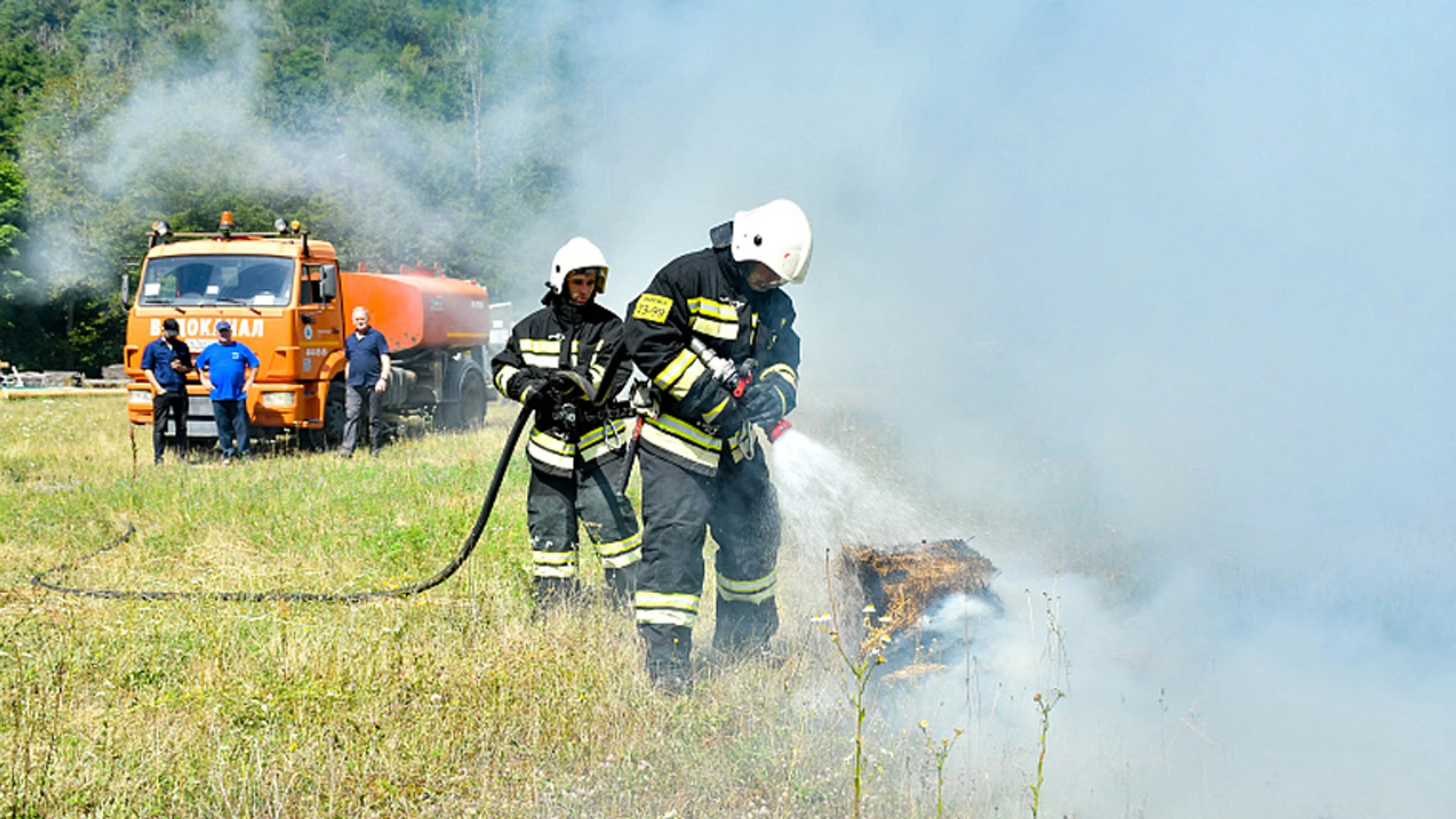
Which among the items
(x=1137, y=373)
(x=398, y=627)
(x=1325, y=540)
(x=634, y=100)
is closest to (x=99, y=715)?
(x=398, y=627)

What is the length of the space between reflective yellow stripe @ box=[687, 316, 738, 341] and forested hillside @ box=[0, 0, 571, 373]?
A: 59.5 ft

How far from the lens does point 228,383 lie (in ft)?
34.4

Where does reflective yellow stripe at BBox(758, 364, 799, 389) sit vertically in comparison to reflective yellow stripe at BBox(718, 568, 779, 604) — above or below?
above

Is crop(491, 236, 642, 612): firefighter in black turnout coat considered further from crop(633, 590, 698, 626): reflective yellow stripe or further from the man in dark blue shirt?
the man in dark blue shirt

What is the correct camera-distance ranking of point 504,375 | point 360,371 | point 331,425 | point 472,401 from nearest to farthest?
point 504,375 → point 360,371 → point 331,425 → point 472,401

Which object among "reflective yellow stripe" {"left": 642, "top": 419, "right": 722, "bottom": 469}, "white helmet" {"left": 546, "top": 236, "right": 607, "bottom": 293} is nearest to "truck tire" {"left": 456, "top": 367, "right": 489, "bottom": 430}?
"white helmet" {"left": 546, "top": 236, "right": 607, "bottom": 293}

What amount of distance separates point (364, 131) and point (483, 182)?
11.3 ft

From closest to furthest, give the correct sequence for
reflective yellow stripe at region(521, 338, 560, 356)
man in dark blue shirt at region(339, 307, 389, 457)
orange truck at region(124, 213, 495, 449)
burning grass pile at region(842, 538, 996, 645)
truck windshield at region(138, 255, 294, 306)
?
1. burning grass pile at region(842, 538, 996, 645)
2. reflective yellow stripe at region(521, 338, 560, 356)
3. orange truck at region(124, 213, 495, 449)
4. truck windshield at region(138, 255, 294, 306)
5. man in dark blue shirt at region(339, 307, 389, 457)

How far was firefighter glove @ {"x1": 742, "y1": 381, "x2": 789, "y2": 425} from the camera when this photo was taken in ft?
13.6

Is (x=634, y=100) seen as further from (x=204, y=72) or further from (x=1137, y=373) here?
(x=1137, y=373)

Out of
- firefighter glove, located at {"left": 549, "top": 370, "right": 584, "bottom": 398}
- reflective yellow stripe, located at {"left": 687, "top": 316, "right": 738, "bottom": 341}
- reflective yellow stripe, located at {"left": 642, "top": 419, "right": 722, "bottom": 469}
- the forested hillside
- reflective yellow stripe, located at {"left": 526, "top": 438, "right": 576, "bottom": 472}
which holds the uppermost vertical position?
the forested hillside

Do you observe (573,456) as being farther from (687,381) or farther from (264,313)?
(264,313)

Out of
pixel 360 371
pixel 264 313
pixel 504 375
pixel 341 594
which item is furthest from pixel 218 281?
pixel 504 375

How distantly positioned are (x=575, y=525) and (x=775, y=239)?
178cm
